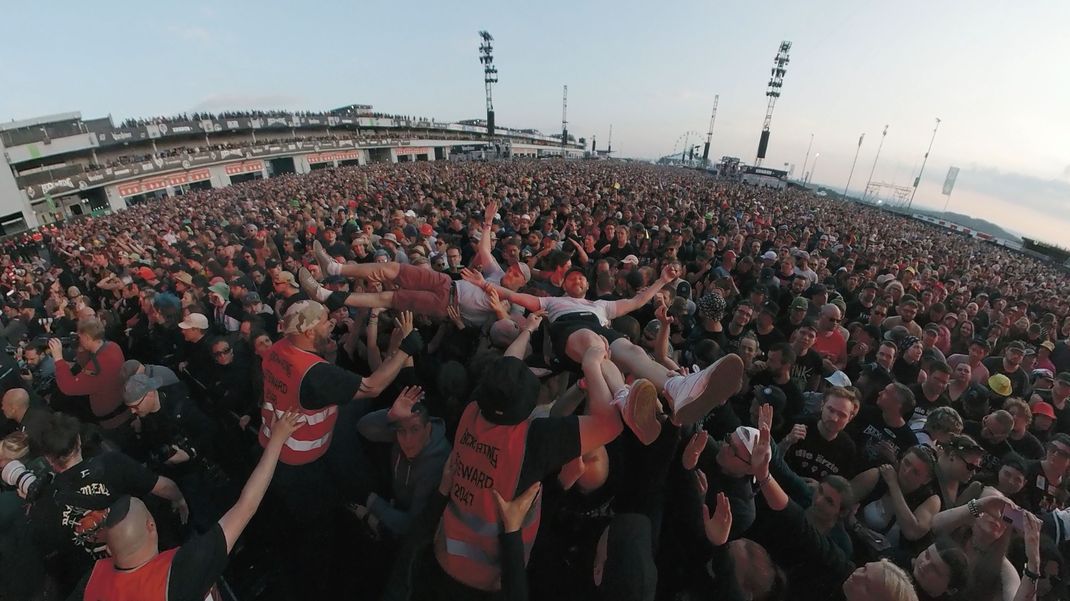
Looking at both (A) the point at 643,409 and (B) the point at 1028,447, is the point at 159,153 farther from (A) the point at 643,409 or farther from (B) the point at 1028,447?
(B) the point at 1028,447

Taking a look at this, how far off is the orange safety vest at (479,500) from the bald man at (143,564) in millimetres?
966

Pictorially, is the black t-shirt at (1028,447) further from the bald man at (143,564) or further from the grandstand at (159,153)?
the grandstand at (159,153)

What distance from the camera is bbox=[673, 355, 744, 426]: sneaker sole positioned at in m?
1.85

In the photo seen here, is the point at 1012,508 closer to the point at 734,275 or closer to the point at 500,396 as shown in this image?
the point at 500,396

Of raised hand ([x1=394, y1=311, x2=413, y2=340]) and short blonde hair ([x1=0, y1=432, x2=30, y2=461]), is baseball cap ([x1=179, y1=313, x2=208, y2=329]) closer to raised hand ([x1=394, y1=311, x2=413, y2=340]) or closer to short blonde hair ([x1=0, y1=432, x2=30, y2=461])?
short blonde hair ([x1=0, y1=432, x2=30, y2=461])

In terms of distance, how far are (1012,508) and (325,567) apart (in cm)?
413

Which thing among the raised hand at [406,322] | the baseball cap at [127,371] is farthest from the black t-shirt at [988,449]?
the baseball cap at [127,371]

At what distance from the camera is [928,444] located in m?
3.13

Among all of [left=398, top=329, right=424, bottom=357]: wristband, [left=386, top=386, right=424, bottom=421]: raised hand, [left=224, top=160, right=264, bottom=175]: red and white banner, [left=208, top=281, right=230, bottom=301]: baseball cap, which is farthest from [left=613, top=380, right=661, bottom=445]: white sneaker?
[left=224, top=160, right=264, bottom=175]: red and white banner

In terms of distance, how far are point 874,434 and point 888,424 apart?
0.15 meters

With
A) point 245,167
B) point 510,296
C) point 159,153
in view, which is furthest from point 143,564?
point 159,153

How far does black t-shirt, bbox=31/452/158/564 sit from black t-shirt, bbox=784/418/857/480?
14.3 ft

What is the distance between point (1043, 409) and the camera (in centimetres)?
404

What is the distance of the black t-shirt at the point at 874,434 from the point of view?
309cm
